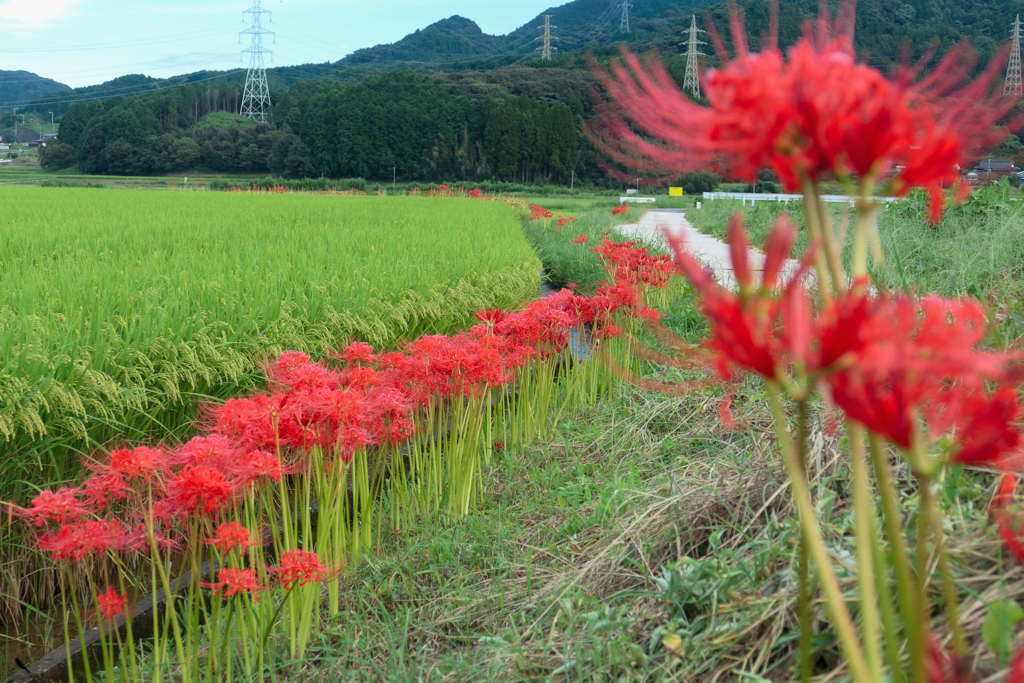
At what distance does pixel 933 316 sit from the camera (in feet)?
1.87

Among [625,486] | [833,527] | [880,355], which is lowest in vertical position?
[625,486]

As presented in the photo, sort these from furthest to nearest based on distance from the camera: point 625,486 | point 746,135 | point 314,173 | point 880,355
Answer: point 314,173 < point 625,486 < point 746,135 < point 880,355

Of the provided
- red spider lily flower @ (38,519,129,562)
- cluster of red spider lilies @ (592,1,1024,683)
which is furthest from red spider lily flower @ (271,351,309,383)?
cluster of red spider lilies @ (592,1,1024,683)

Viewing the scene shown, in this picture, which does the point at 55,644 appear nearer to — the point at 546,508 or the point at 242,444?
the point at 242,444

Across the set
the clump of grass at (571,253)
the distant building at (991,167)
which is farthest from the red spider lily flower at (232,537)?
the clump of grass at (571,253)

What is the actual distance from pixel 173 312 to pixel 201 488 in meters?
2.18

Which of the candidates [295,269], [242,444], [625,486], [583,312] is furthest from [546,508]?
[295,269]

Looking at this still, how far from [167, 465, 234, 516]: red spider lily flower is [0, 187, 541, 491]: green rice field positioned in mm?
892

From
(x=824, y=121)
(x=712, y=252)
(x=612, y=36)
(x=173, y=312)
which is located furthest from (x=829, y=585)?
(x=612, y=36)

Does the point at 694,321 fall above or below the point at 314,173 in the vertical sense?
below

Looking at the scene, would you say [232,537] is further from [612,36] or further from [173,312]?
[612,36]

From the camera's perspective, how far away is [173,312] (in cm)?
350

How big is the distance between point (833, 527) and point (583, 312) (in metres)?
2.82

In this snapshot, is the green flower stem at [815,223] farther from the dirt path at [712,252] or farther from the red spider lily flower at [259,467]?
the dirt path at [712,252]
